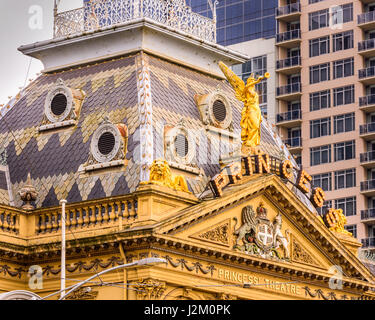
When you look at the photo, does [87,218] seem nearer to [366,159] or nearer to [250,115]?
[250,115]

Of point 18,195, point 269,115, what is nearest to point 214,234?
point 18,195

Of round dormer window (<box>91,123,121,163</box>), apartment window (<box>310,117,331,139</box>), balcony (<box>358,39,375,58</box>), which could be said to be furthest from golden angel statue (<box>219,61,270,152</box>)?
apartment window (<box>310,117,331,139</box>)

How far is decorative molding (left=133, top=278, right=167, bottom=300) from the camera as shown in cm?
7012

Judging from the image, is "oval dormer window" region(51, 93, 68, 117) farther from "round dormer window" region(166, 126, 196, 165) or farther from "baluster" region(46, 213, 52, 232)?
"baluster" region(46, 213, 52, 232)

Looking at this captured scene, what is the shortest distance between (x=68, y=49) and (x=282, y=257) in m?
16.1

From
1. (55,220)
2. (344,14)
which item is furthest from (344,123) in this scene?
(55,220)

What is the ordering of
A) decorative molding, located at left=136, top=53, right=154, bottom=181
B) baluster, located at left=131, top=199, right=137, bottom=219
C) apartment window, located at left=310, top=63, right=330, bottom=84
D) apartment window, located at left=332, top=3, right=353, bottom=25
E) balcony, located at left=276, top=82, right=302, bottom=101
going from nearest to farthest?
baluster, located at left=131, top=199, right=137, bottom=219
decorative molding, located at left=136, top=53, right=154, bottom=181
apartment window, located at left=332, top=3, right=353, bottom=25
apartment window, located at left=310, top=63, right=330, bottom=84
balcony, located at left=276, top=82, right=302, bottom=101

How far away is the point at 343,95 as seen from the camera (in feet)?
430

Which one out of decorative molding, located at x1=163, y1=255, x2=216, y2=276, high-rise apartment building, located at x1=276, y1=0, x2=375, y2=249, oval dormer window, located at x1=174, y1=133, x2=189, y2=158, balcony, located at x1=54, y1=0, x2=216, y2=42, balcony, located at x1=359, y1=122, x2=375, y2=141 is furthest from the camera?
high-rise apartment building, located at x1=276, y1=0, x2=375, y2=249

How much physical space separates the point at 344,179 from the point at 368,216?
13.0ft

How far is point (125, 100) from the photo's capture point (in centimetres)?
7756

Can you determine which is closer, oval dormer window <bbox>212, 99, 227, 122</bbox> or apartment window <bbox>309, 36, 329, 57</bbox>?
oval dormer window <bbox>212, 99, 227, 122</bbox>

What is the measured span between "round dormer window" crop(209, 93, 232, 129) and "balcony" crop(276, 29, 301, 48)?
54.9m
